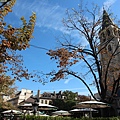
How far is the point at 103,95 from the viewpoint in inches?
503

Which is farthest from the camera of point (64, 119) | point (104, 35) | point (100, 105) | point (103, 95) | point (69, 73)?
point (104, 35)

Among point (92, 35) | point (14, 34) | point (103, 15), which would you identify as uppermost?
point (103, 15)

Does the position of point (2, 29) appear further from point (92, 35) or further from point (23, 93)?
point (23, 93)

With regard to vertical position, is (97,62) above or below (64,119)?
above

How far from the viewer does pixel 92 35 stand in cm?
1451

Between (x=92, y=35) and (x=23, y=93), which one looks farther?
(x=23, y=93)

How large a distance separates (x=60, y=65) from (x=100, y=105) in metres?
4.57

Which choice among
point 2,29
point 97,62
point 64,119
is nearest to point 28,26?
point 2,29

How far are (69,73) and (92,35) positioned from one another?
4252 millimetres

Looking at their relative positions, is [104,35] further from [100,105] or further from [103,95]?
[100,105]

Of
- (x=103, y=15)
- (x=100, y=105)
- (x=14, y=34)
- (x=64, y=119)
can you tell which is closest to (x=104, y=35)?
(x=103, y=15)

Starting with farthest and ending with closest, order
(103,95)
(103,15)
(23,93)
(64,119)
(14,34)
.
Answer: (23,93) → (103,15) → (103,95) → (64,119) → (14,34)

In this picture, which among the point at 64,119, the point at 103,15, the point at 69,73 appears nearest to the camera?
the point at 64,119

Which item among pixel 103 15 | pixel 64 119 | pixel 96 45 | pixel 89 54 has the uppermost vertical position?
pixel 103 15
